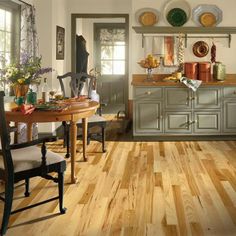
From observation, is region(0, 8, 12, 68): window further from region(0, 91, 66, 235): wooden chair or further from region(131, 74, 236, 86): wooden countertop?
region(0, 91, 66, 235): wooden chair

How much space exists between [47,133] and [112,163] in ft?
6.33

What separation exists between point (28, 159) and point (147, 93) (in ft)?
10.6

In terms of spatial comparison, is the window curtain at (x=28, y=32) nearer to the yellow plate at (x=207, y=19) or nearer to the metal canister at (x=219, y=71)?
the yellow plate at (x=207, y=19)

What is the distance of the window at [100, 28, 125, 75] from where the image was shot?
32.3ft

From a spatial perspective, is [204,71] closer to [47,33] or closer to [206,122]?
[206,122]

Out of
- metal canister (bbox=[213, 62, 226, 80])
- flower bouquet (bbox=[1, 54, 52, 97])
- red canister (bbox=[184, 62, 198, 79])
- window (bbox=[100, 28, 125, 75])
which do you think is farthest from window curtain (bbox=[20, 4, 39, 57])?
window (bbox=[100, 28, 125, 75])

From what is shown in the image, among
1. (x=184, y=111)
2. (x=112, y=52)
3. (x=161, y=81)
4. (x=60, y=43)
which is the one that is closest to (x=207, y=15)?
(x=161, y=81)

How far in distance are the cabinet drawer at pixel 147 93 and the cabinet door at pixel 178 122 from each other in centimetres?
30

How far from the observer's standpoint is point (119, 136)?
6332 mm

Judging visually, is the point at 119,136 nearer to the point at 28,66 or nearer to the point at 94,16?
the point at 94,16

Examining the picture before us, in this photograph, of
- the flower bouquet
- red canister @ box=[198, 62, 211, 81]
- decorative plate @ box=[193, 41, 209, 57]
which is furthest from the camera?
decorative plate @ box=[193, 41, 209, 57]

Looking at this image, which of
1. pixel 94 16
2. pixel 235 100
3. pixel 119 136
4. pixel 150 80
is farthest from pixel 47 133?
pixel 235 100

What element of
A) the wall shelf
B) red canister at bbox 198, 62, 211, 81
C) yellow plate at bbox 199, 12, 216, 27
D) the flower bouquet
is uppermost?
yellow plate at bbox 199, 12, 216, 27

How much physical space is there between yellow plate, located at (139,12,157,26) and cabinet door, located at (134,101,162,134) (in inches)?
50.5
